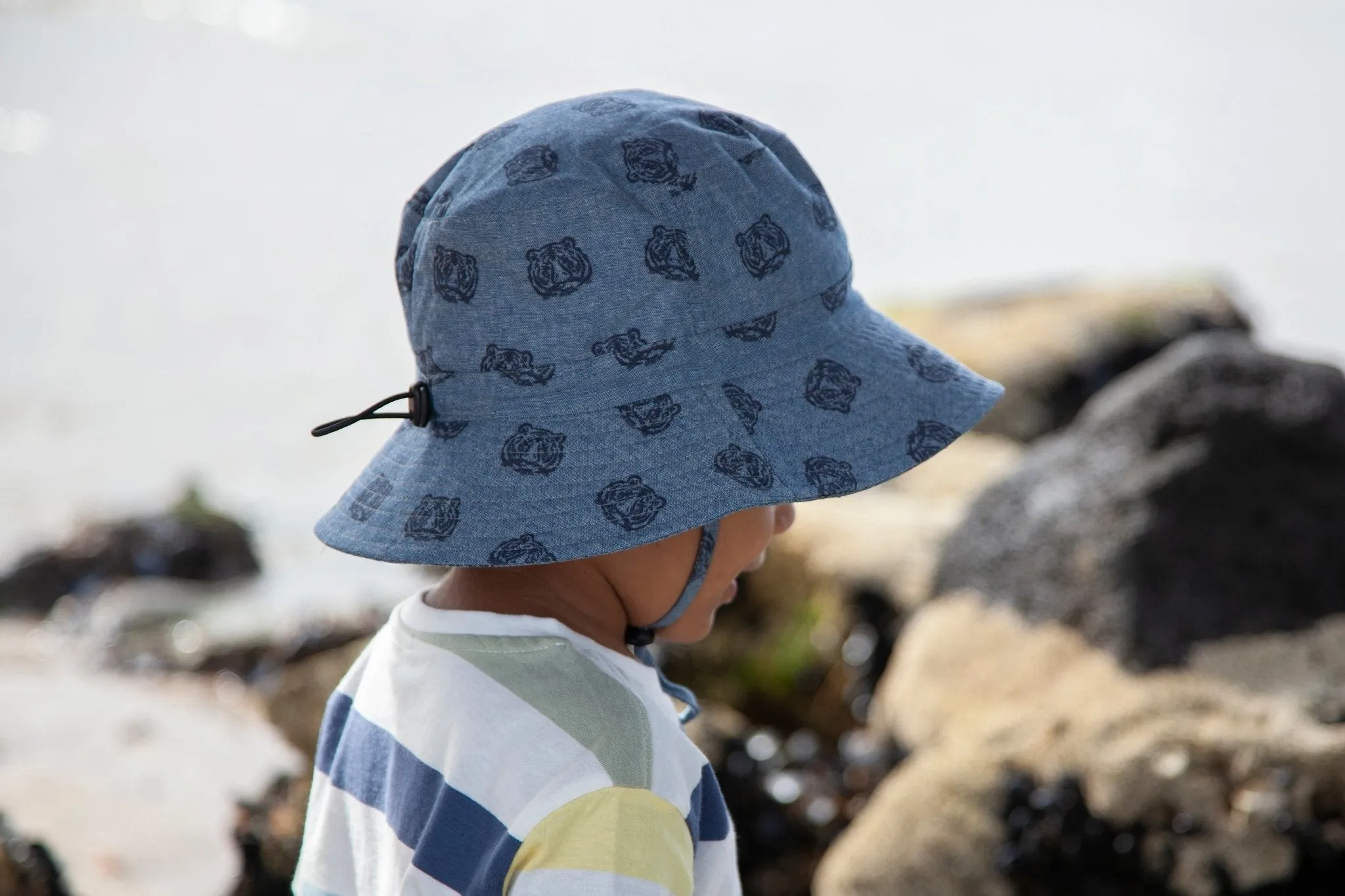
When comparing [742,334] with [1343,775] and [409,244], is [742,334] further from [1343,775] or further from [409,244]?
[1343,775]

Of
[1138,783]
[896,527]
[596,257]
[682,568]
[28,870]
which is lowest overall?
[896,527]

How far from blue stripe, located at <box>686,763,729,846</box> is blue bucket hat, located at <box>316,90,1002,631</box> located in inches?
10.4

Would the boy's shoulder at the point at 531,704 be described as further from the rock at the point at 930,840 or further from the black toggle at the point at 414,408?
the rock at the point at 930,840

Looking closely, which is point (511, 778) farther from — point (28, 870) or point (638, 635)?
point (28, 870)

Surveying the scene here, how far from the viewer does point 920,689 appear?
3207 mm

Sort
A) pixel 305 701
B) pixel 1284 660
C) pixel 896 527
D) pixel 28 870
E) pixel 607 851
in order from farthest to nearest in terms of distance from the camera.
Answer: pixel 896 527 < pixel 305 701 < pixel 1284 660 < pixel 28 870 < pixel 607 851

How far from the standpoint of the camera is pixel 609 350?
1.21 meters

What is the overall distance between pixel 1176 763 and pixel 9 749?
3.36 metres

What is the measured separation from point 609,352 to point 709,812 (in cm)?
47

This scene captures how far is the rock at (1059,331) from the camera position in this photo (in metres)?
6.62

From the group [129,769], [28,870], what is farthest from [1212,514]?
[129,769]

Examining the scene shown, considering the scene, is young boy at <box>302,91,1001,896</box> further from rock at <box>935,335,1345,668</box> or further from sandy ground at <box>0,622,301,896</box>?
sandy ground at <box>0,622,301,896</box>

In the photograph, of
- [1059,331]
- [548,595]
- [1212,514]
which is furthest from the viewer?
[1059,331]

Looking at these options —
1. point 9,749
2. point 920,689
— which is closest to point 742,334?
point 920,689
